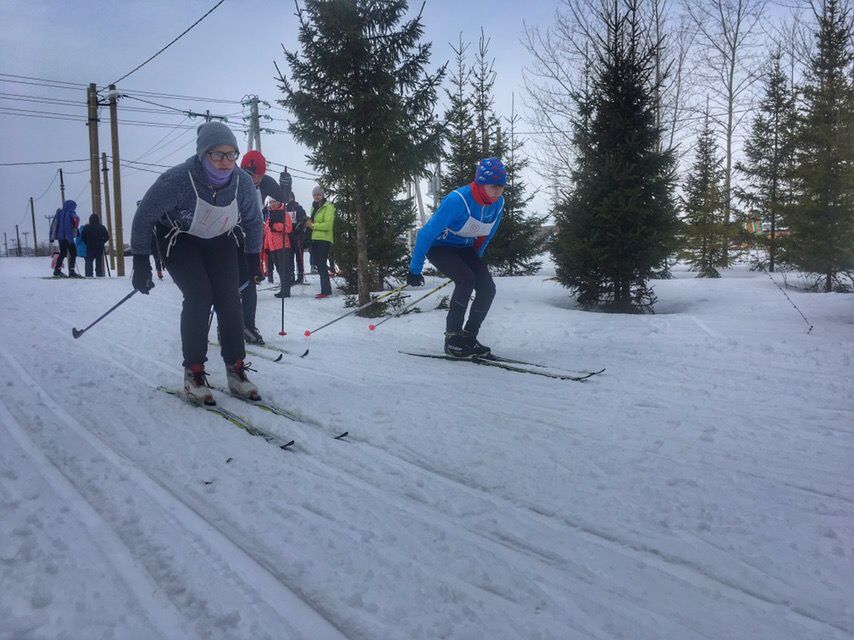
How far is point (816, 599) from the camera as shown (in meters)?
1.70

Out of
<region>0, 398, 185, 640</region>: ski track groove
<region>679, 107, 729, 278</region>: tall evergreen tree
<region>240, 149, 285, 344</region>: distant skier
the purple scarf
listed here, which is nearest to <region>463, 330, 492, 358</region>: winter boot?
<region>240, 149, 285, 344</region>: distant skier

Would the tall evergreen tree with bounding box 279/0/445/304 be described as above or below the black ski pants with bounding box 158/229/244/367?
above

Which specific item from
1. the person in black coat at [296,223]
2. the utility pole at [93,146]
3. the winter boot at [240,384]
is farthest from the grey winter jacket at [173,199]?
the utility pole at [93,146]

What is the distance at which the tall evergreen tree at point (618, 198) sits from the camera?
27.2 feet

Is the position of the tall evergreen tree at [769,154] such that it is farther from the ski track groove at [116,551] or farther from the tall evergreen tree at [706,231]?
the ski track groove at [116,551]

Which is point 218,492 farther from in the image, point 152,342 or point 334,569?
point 152,342

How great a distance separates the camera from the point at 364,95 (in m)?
7.59

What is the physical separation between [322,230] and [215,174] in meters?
6.36

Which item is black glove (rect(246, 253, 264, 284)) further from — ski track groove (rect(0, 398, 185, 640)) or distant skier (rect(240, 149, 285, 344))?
ski track groove (rect(0, 398, 185, 640))

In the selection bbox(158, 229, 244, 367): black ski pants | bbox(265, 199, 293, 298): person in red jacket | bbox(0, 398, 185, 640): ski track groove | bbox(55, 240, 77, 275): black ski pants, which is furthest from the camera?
bbox(55, 240, 77, 275): black ski pants

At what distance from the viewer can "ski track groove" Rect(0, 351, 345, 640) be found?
5.40 ft

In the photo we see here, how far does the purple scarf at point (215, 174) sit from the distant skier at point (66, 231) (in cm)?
1320

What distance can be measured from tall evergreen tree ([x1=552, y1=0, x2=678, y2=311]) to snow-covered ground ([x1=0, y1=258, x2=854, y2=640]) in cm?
375

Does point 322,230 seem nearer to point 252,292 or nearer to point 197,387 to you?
point 252,292
